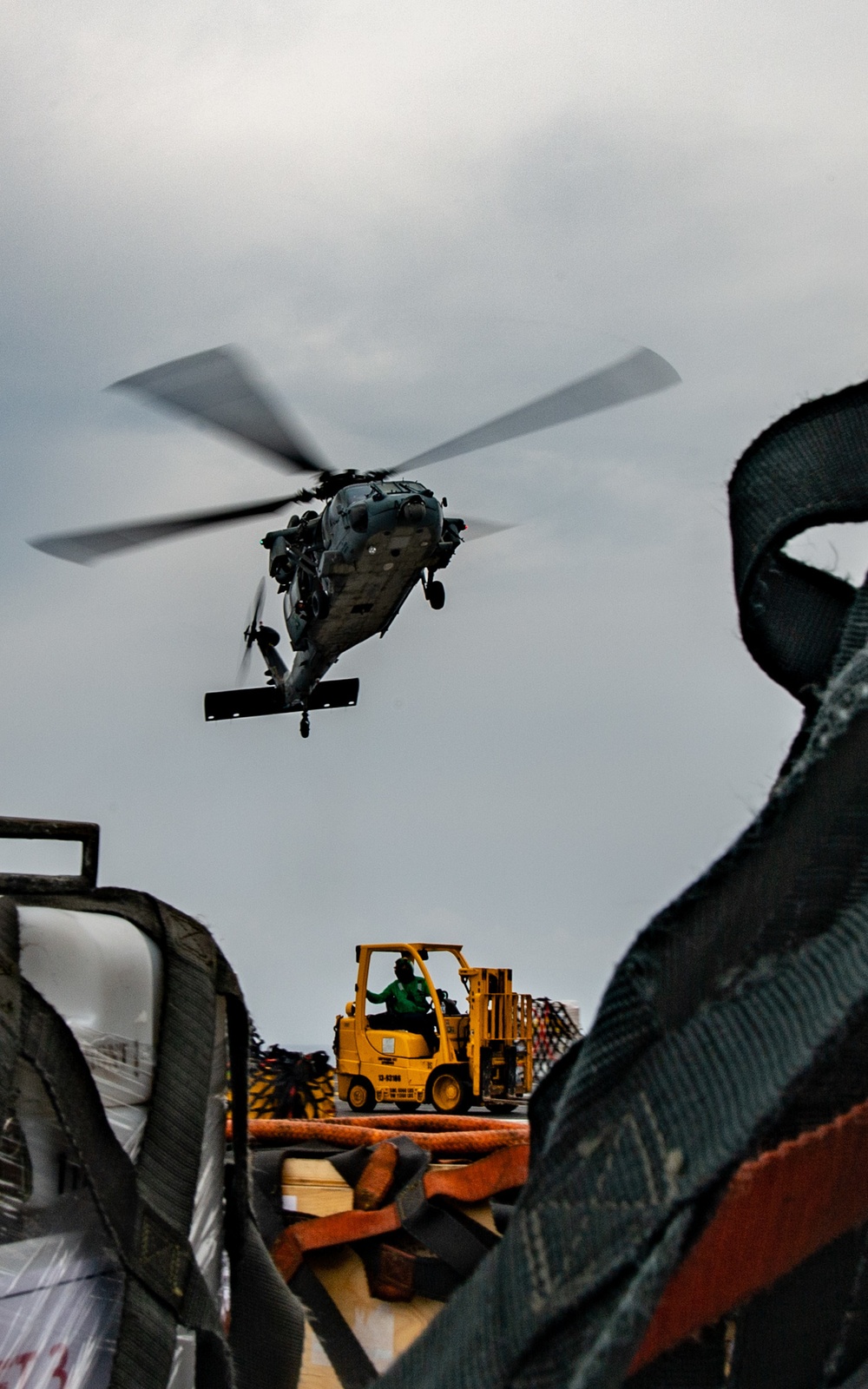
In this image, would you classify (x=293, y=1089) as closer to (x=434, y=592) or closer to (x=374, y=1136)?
(x=374, y=1136)

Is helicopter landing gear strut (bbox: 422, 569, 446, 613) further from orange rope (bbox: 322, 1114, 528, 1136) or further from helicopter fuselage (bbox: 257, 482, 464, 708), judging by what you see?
orange rope (bbox: 322, 1114, 528, 1136)

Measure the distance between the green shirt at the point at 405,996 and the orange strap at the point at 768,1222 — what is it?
698 inches

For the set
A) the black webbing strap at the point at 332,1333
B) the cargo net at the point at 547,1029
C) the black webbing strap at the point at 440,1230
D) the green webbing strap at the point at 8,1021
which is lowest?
the cargo net at the point at 547,1029

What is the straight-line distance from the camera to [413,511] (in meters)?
13.5

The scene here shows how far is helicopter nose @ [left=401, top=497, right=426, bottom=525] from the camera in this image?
1348 centimetres

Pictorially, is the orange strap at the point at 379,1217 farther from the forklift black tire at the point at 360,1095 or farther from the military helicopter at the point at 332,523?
the forklift black tire at the point at 360,1095

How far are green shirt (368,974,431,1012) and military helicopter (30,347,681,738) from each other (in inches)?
175

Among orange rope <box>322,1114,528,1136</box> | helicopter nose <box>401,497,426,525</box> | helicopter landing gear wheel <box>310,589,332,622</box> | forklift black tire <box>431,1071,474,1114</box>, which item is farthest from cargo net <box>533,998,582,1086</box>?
orange rope <box>322,1114,528,1136</box>

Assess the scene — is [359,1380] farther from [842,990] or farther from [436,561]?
[436,561]

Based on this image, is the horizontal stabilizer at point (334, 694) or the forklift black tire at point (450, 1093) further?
the horizontal stabilizer at point (334, 694)

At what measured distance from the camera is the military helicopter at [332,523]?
43.4 feet

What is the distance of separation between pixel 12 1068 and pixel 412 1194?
1.08 meters

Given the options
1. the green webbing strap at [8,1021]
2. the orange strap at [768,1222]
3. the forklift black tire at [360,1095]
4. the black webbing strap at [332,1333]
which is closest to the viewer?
the orange strap at [768,1222]

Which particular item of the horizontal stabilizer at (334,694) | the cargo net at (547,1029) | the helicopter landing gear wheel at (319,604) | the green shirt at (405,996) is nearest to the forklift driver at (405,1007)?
the green shirt at (405,996)
